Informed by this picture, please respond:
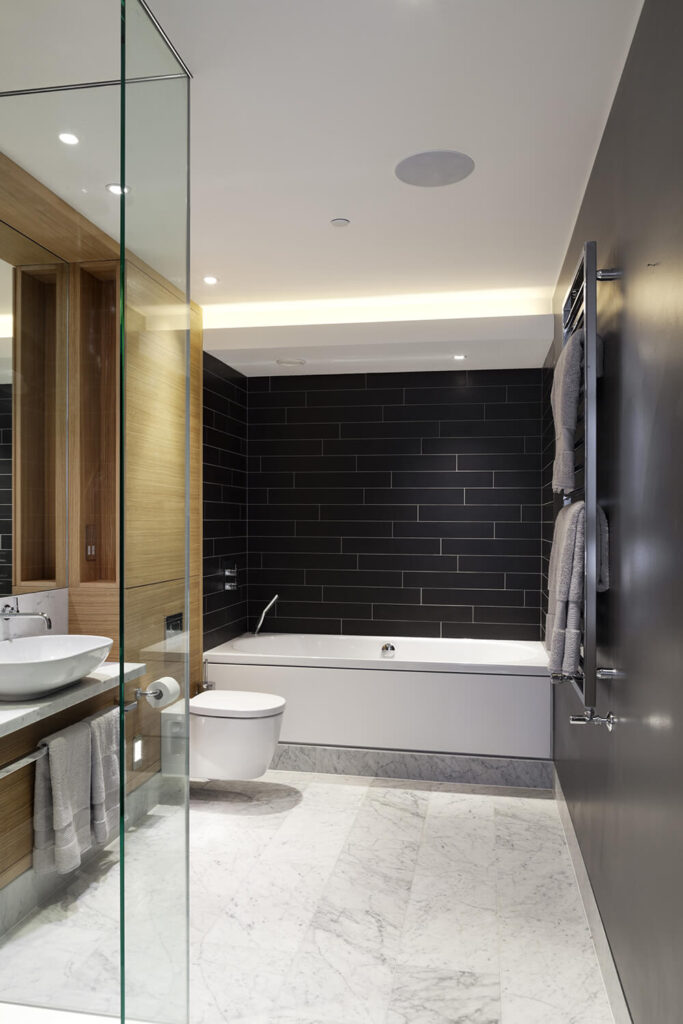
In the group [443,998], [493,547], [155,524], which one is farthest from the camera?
[493,547]

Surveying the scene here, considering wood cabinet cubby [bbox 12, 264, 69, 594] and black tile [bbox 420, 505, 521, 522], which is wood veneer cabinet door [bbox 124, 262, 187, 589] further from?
black tile [bbox 420, 505, 521, 522]

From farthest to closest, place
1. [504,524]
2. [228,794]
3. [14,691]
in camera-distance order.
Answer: [504,524], [228,794], [14,691]

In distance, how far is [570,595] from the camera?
238cm

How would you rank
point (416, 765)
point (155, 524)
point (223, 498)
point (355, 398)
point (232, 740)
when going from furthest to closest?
point (355, 398)
point (223, 498)
point (416, 765)
point (232, 740)
point (155, 524)

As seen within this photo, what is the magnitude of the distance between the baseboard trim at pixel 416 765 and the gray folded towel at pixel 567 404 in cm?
225

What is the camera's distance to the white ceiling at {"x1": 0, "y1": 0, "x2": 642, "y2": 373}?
2021 mm

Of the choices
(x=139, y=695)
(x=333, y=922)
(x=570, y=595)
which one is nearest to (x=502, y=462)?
(x=570, y=595)

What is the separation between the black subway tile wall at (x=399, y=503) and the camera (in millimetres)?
5113

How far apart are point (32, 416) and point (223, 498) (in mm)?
2461

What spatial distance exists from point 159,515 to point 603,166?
1862 mm

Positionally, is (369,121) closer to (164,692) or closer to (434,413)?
(164,692)

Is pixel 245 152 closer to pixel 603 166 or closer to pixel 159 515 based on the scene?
pixel 603 166

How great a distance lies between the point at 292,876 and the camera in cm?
315

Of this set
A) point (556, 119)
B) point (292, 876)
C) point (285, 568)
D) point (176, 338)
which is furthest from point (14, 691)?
point (285, 568)
